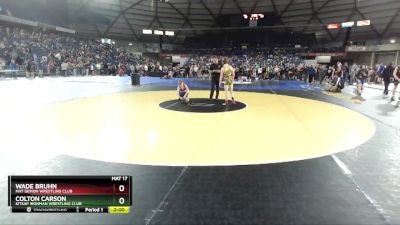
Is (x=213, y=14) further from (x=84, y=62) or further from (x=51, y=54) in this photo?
(x=51, y=54)

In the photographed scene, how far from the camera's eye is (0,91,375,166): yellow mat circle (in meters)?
4.61

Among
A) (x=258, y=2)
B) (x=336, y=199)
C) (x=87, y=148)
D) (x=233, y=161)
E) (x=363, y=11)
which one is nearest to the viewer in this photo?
(x=336, y=199)

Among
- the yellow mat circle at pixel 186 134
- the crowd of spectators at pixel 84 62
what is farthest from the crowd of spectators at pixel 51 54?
the yellow mat circle at pixel 186 134

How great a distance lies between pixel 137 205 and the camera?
2977mm

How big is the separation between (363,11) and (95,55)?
32.9 metres

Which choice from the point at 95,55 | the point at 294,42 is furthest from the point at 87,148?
the point at 294,42

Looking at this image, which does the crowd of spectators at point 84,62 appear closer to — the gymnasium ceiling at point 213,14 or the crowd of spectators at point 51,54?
the crowd of spectators at point 51,54

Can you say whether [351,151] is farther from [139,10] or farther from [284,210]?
[139,10]
